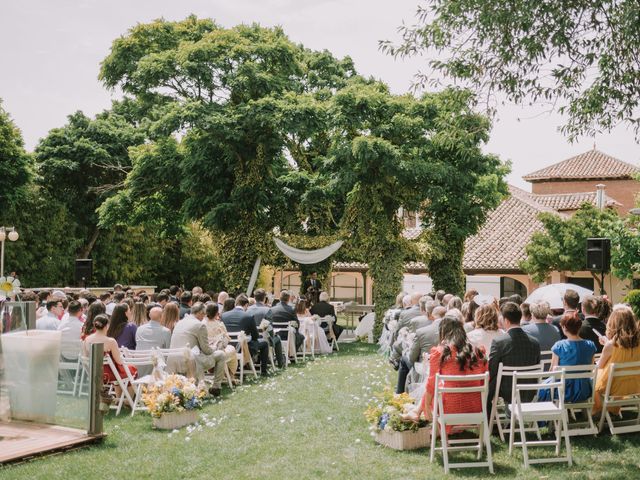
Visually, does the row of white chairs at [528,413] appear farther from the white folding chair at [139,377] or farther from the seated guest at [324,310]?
the seated guest at [324,310]

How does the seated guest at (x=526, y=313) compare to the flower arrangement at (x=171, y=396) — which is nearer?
the flower arrangement at (x=171, y=396)

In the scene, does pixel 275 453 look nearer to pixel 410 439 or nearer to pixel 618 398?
pixel 410 439

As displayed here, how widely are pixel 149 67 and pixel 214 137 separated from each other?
3.77m

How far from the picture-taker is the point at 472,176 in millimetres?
21719

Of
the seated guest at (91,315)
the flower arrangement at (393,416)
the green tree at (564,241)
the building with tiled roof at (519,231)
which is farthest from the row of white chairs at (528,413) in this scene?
the green tree at (564,241)

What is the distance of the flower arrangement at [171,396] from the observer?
855 centimetres

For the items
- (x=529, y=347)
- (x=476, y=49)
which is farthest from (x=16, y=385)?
(x=476, y=49)

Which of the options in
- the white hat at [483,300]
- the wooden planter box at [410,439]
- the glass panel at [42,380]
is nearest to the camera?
the wooden planter box at [410,439]

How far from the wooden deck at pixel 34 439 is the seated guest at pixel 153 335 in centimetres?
246

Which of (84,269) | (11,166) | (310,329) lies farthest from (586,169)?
(310,329)

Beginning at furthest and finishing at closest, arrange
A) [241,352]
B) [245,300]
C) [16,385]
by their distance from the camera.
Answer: [245,300] → [241,352] → [16,385]

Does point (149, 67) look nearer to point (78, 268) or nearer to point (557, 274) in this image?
point (78, 268)

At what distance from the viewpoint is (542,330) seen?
9.19m

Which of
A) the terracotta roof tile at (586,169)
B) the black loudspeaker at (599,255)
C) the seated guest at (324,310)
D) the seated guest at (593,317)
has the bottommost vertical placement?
the seated guest at (324,310)
